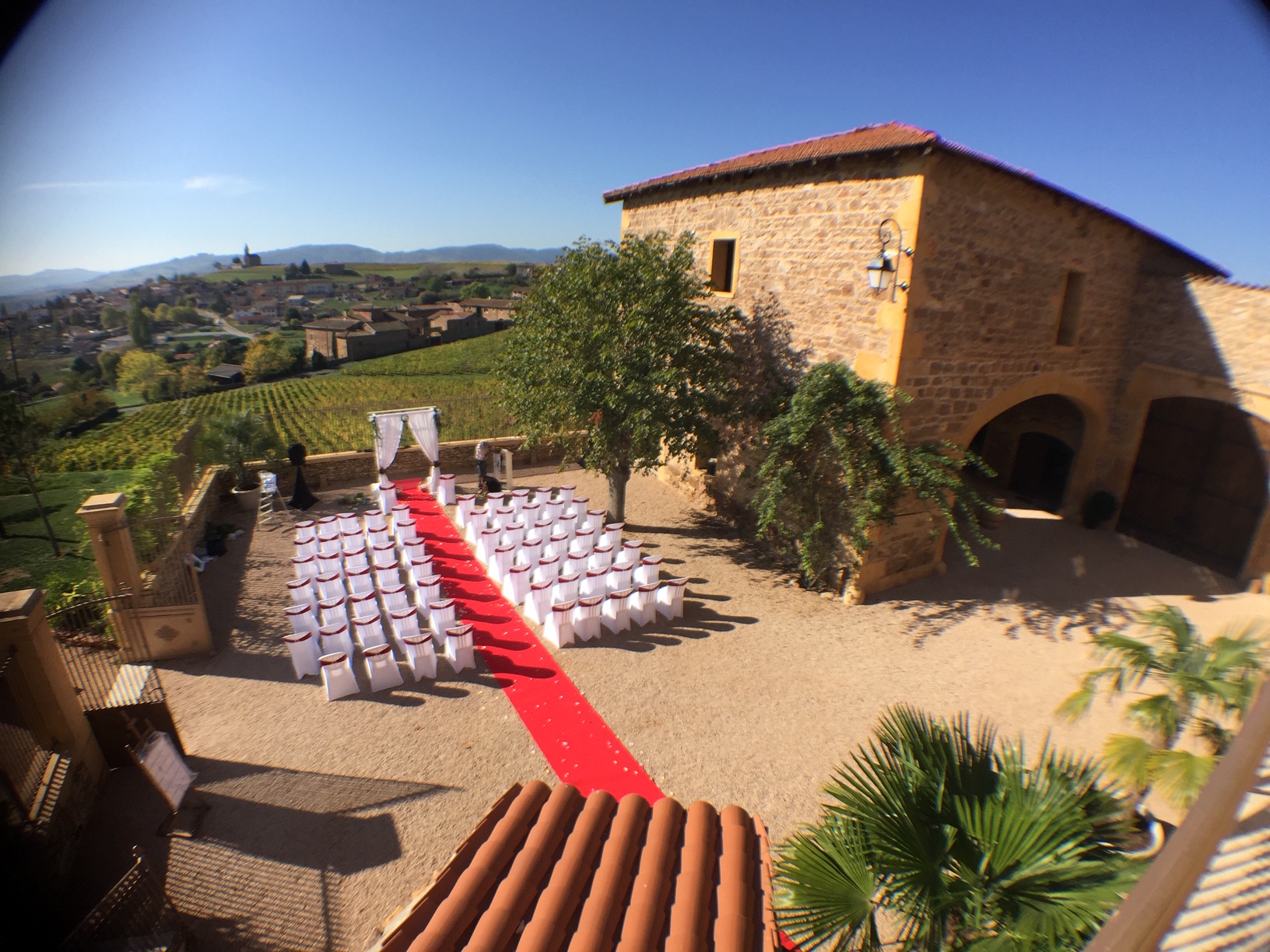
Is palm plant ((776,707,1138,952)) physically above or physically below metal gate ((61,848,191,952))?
above

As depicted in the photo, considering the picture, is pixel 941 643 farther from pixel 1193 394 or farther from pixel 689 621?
pixel 1193 394

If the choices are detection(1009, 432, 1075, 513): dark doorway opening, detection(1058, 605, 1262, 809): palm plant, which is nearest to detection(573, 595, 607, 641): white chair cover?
detection(1058, 605, 1262, 809): palm plant

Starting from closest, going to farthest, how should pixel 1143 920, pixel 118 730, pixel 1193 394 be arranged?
pixel 1143 920 < pixel 118 730 < pixel 1193 394

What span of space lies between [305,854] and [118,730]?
2.59 meters

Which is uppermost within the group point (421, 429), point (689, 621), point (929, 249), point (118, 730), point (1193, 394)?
point (929, 249)

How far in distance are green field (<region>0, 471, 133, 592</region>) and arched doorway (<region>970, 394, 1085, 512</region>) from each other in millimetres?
18246

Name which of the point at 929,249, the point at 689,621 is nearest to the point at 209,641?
the point at 689,621

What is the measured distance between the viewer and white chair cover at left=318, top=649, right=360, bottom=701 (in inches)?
294

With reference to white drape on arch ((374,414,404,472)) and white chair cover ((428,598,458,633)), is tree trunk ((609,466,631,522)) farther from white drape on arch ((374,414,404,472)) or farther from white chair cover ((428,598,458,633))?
white drape on arch ((374,414,404,472))

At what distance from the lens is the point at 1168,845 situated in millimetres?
1531

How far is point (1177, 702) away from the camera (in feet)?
14.7

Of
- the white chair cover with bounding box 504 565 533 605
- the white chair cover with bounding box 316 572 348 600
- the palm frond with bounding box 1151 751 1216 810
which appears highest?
the palm frond with bounding box 1151 751 1216 810

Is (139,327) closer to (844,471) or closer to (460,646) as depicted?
(460,646)

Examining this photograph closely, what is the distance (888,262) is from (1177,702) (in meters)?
6.26
